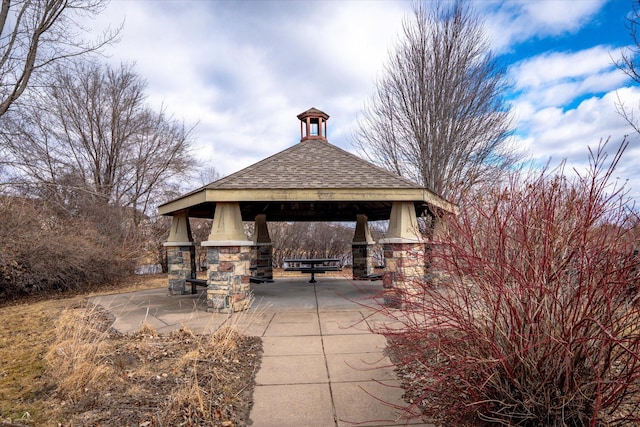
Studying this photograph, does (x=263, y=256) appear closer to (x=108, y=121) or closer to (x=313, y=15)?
(x=313, y=15)

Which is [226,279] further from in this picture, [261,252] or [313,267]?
[261,252]

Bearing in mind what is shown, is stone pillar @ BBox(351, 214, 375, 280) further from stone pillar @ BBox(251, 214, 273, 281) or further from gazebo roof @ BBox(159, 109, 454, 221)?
gazebo roof @ BBox(159, 109, 454, 221)

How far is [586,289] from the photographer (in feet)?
7.21

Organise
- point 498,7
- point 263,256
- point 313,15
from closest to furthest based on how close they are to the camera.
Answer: point 313,15 → point 498,7 → point 263,256

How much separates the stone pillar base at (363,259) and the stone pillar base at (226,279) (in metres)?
5.70

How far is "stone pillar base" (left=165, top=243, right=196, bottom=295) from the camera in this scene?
8766 mm

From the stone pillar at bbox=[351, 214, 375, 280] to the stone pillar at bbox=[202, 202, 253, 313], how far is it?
572 cm

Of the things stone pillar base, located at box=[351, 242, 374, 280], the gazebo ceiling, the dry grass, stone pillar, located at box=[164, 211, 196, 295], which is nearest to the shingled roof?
the gazebo ceiling

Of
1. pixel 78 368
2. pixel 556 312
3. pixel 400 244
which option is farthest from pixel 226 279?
pixel 556 312

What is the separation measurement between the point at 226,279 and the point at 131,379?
9.83 ft

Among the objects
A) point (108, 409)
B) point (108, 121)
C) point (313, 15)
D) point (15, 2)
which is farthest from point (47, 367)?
point (108, 121)

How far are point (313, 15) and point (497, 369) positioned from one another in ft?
20.9

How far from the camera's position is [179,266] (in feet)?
29.0

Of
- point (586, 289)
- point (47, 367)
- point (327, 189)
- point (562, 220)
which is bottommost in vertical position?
point (47, 367)
